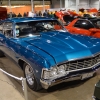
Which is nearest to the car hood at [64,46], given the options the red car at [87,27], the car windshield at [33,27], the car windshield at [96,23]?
the car windshield at [33,27]

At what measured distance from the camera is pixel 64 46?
3211mm

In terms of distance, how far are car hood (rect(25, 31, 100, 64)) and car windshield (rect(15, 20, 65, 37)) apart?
1.10 ft

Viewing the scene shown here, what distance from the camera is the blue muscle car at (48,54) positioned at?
279cm

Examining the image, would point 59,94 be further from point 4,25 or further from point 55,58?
point 4,25

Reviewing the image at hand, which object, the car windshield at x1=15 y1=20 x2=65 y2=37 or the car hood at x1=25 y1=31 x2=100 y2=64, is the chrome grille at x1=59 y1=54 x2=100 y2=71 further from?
the car windshield at x1=15 y1=20 x2=65 y2=37

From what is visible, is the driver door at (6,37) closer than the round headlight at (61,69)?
No

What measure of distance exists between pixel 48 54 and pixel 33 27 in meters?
1.52

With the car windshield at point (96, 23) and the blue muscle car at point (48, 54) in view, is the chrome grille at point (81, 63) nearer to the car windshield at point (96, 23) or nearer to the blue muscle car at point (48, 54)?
the blue muscle car at point (48, 54)

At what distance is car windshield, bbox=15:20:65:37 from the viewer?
400 cm

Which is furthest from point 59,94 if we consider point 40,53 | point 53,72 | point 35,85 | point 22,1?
point 22,1

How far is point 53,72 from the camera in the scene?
2.78m

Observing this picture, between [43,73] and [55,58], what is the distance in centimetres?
34

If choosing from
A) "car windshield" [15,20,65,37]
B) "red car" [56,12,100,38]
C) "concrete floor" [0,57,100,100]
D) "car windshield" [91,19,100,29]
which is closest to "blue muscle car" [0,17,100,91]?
"car windshield" [15,20,65,37]

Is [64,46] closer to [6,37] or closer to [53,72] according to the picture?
[53,72]
